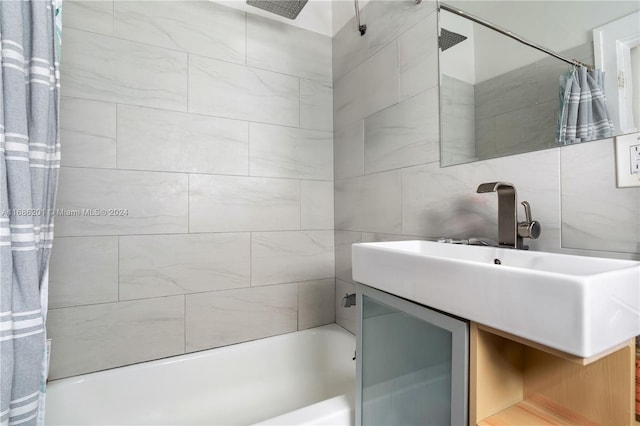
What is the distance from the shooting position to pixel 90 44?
139 centimetres

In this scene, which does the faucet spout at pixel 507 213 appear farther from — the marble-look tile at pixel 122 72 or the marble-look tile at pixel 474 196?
the marble-look tile at pixel 122 72

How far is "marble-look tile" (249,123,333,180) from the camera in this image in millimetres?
1743

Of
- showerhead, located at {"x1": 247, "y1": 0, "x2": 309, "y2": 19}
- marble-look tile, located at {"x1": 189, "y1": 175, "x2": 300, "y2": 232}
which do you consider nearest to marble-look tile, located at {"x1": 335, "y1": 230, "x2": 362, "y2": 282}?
marble-look tile, located at {"x1": 189, "y1": 175, "x2": 300, "y2": 232}

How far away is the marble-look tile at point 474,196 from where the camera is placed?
0.89 m

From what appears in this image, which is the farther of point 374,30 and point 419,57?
point 374,30

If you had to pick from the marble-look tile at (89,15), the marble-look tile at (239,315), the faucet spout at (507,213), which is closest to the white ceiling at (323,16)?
the marble-look tile at (89,15)

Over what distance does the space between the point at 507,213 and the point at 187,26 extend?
66.8 inches

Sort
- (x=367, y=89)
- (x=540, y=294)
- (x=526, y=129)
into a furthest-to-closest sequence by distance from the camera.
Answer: (x=367, y=89) → (x=526, y=129) → (x=540, y=294)

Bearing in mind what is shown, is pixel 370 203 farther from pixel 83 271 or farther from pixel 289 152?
pixel 83 271

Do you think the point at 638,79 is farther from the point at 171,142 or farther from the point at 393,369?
the point at 171,142

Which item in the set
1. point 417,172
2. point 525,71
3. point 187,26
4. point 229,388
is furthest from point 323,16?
point 229,388

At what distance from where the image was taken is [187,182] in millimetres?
1567

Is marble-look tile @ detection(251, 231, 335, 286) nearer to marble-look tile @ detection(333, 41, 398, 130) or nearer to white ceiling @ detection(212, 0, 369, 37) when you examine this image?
marble-look tile @ detection(333, 41, 398, 130)

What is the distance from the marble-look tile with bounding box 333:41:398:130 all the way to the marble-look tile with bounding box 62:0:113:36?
1210 millimetres
